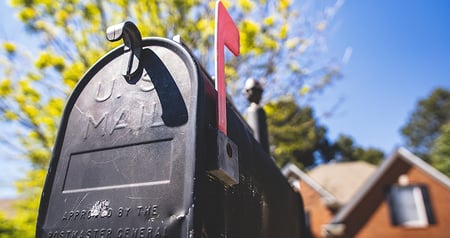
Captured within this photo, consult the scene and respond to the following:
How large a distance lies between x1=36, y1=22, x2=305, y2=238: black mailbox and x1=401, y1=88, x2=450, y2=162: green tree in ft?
134

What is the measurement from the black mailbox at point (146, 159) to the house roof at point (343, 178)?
16171mm

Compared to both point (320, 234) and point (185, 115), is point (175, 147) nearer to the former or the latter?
point (185, 115)

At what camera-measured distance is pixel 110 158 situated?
113 centimetres

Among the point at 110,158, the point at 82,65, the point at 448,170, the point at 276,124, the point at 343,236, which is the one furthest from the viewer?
the point at 448,170

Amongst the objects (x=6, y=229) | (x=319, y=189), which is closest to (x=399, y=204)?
(x=319, y=189)

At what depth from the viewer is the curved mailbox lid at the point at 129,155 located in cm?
98

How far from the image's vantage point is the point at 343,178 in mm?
17922

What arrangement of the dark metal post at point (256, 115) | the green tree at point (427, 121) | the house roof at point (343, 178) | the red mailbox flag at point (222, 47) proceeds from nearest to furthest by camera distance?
the red mailbox flag at point (222, 47)
the dark metal post at point (256, 115)
the house roof at point (343, 178)
the green tree at point (427, 121)

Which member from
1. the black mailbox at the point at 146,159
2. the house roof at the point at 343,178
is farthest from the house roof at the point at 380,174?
the black mailbox at the point at 146,159

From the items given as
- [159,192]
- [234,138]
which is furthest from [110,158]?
[234,138]

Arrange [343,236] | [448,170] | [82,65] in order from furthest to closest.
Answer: [448,170] → [343,236] → [82,65]

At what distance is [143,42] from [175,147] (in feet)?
1.68

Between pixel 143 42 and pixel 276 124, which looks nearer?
pixel 143 42

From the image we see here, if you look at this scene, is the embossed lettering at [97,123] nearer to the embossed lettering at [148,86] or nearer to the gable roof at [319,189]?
the embossed lettering at [148,86]
